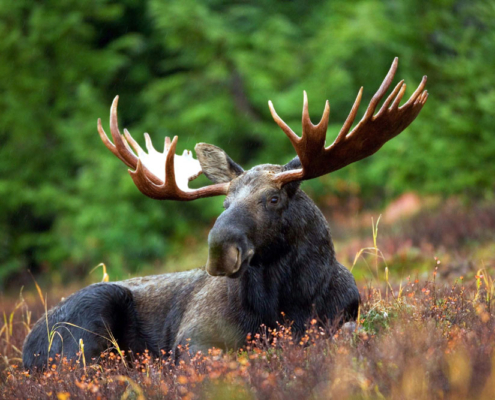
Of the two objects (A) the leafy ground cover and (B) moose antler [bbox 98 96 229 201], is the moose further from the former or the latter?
(A) the leafy ground cover

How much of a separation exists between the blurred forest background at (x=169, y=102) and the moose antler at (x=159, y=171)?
933 centimetres

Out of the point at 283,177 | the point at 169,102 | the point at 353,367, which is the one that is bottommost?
the point at 353,367

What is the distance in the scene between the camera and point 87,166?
1730 cm

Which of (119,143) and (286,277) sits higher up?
(119,143)

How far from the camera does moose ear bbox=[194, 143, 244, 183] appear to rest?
5.07 metres

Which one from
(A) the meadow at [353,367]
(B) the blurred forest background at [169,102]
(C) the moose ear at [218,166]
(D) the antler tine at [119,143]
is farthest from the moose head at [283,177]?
(B) the blurred forest background at [169,102]

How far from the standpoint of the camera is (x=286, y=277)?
4.53 meters

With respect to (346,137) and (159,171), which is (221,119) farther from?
(346,137)

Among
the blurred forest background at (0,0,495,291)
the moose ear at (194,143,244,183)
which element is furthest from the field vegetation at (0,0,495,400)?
the moose ear at (194,143,244,183)

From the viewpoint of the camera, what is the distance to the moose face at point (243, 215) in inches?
159

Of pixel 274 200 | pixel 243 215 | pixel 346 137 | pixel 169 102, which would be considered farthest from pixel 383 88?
pixel 169 102

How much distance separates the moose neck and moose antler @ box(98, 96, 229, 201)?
2.21 feet

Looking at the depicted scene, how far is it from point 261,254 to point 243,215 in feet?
1.14

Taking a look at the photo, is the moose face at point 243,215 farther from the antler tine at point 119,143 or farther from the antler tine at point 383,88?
the antler tine at point 383,88
